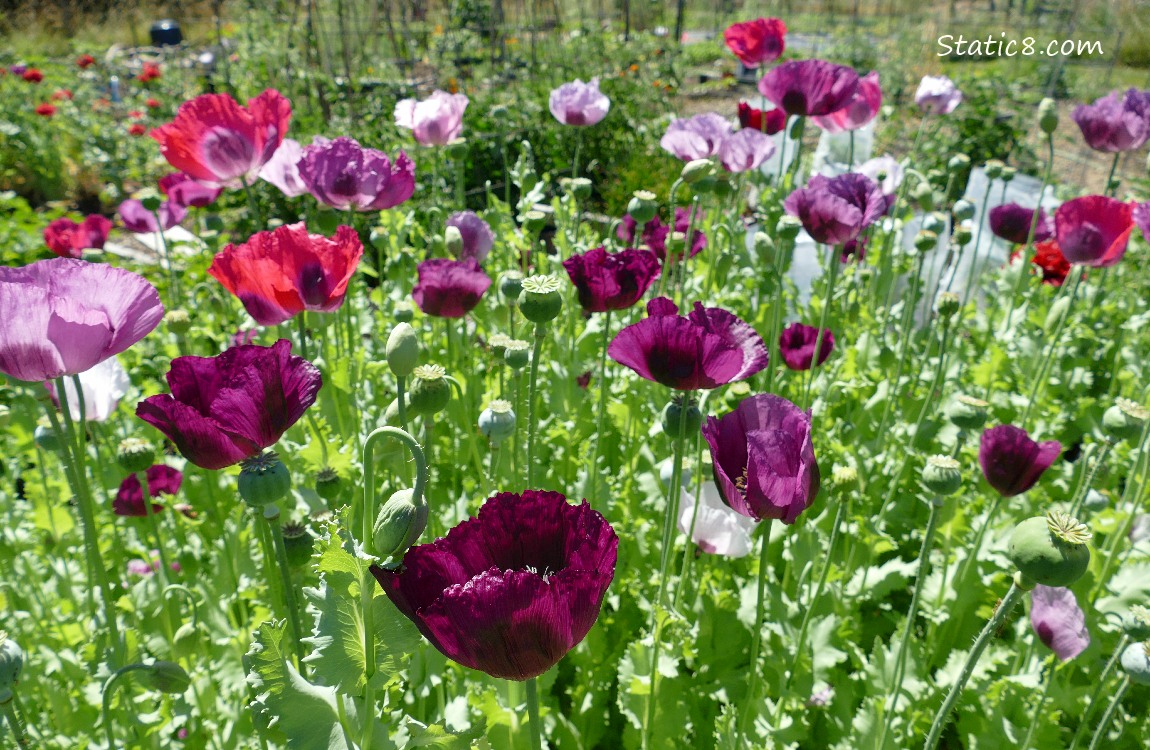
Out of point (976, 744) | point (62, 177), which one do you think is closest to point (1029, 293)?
point (976, 744)

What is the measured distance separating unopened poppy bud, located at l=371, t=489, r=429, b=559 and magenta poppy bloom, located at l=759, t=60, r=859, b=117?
185 cm

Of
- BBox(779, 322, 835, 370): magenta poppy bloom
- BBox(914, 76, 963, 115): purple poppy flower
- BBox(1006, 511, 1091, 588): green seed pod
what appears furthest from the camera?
BBox(914, 76, 963, 115): purple poppy flower

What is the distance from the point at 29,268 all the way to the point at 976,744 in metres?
1.77

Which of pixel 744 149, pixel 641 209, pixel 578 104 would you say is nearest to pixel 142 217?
pixel 578 104

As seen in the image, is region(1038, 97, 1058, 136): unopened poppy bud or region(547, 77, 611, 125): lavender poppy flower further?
region(547, 77, 611, 125): lavender poppy flower

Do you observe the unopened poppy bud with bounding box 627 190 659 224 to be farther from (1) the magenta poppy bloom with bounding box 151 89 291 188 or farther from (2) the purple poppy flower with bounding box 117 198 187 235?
(2) the purple poppy flower with bounding box 117 198 187 235

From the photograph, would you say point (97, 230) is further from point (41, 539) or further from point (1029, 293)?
point (1029, 293)

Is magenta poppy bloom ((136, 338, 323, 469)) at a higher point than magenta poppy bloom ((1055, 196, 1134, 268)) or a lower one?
higher

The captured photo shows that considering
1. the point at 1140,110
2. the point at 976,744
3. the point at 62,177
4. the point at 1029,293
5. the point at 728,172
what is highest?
the point at 1140,110

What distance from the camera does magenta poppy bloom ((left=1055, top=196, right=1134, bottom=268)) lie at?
2.04 m

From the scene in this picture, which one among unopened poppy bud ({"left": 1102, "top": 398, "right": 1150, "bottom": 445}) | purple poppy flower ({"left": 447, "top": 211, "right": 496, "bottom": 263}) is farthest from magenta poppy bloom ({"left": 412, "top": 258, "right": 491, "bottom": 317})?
unopened poppy bud ({"left": 1102, "top": 398, "right": 1150, "bottom": 445})

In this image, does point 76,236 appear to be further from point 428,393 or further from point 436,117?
point 428,393

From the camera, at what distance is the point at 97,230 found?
2.72 metres

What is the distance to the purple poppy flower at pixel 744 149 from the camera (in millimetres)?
2422
